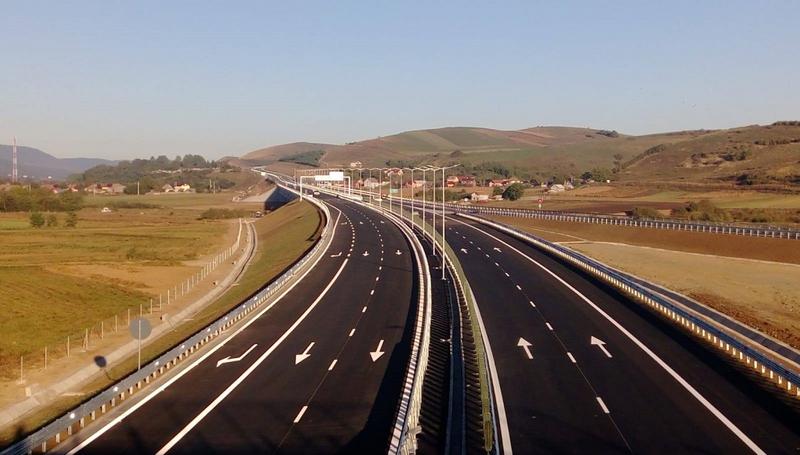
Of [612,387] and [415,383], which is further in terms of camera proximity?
[612,387]

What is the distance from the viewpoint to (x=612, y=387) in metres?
28.6

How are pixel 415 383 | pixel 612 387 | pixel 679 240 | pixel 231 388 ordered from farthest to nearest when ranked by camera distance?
pixel 679 240 < pixel 231 388 < pixel 612 387 < pixel 415 383

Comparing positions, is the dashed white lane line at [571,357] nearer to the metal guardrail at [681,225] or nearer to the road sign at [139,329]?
the road sign at [139,329]

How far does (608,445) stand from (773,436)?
4621 millimetres

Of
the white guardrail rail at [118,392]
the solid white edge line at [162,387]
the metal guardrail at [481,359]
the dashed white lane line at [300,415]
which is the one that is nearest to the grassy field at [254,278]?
the white guardrail rail at [118,392]

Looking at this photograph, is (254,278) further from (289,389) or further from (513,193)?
(513,193)

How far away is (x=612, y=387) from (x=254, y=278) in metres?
47.3

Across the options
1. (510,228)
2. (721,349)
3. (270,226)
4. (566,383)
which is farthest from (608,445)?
(270,226)

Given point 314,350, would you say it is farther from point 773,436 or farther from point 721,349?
point 773,436

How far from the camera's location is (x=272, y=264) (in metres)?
80.9

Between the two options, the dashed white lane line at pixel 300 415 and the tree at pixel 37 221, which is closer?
the dashed white lane line at pixel 300 415

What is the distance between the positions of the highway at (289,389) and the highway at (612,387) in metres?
4.19

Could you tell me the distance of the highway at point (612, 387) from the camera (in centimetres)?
2270

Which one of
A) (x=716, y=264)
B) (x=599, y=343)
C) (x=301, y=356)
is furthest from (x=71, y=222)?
(x=599, y=343)
